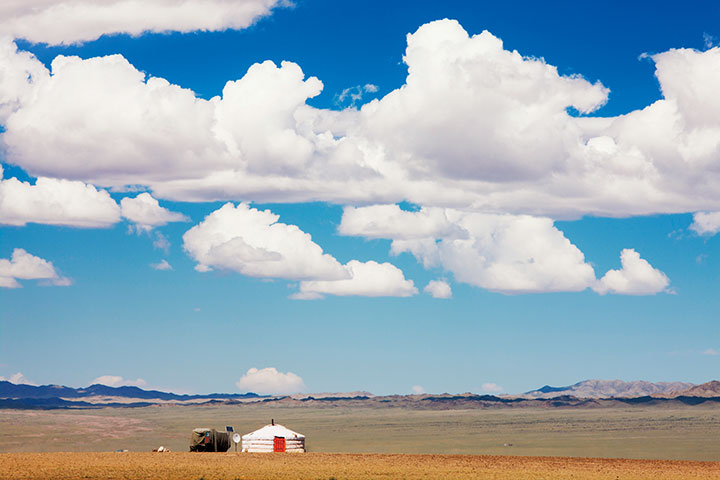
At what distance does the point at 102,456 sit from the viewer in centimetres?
7938

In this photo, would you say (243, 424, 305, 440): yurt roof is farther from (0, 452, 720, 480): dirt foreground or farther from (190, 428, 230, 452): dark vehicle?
(0, 452, 720, 480): dirt foreground

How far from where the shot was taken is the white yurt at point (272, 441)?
87.6 m

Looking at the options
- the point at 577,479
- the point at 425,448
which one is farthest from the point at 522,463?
the point at 425,448

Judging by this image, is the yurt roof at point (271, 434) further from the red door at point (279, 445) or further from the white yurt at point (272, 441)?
the red door at point (279, 445)

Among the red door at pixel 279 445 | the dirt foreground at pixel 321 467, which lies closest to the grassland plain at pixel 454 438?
the red door at pixel 279 445

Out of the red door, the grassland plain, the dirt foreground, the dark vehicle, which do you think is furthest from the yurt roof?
the grassland plain

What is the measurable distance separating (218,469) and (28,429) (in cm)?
12275

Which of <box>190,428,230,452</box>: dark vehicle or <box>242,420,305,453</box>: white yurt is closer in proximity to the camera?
<box>190,428,230,452</box>: dark vehicle

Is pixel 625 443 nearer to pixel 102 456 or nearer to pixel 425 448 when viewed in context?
pixel 425 448

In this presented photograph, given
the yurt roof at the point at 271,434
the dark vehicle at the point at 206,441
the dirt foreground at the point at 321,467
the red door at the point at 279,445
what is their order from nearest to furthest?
the dirt foreground at the point at 321,467
the dark vehicle at the point at 206,441
the red door at the point at 279,445
the yurt roof at the point at 271,434

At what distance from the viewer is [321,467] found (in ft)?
236

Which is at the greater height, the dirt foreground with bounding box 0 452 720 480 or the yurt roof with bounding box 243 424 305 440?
the yurt roof with bounding box 243 424 305 440

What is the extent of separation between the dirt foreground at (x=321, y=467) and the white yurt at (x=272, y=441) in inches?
141

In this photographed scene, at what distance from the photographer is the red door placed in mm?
87500
